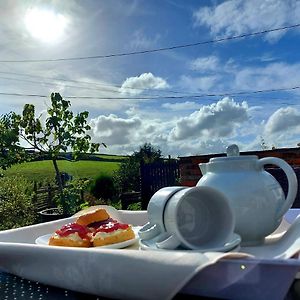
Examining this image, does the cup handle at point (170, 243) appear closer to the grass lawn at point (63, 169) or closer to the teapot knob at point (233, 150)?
the teapot knob at point (233, 150)

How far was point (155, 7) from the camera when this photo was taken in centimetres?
180

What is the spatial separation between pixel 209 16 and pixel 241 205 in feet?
6.63

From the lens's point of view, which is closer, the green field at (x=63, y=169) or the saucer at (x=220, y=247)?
the saucer at (x=220, y=247)

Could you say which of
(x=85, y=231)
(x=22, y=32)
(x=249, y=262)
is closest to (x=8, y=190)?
(x=22, y=32)

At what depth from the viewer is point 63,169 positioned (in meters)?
3.87

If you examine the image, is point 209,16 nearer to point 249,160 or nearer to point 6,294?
point 249,160

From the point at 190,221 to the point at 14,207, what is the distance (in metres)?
2.96

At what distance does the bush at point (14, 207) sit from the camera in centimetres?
313

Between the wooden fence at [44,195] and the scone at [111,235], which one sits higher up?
the scone at [111,235]

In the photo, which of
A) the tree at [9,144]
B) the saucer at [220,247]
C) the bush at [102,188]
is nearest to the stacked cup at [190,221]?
the saucer at [220,247]

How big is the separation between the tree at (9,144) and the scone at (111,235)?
9.38 ft

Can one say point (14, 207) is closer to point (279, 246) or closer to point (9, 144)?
point (9, 144)

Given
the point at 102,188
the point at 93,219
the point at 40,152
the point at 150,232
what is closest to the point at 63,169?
the point at 40,152

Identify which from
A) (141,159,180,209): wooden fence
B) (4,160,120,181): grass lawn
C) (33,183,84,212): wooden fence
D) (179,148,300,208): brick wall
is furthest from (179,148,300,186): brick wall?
(33,183,84,212): wooden fence
